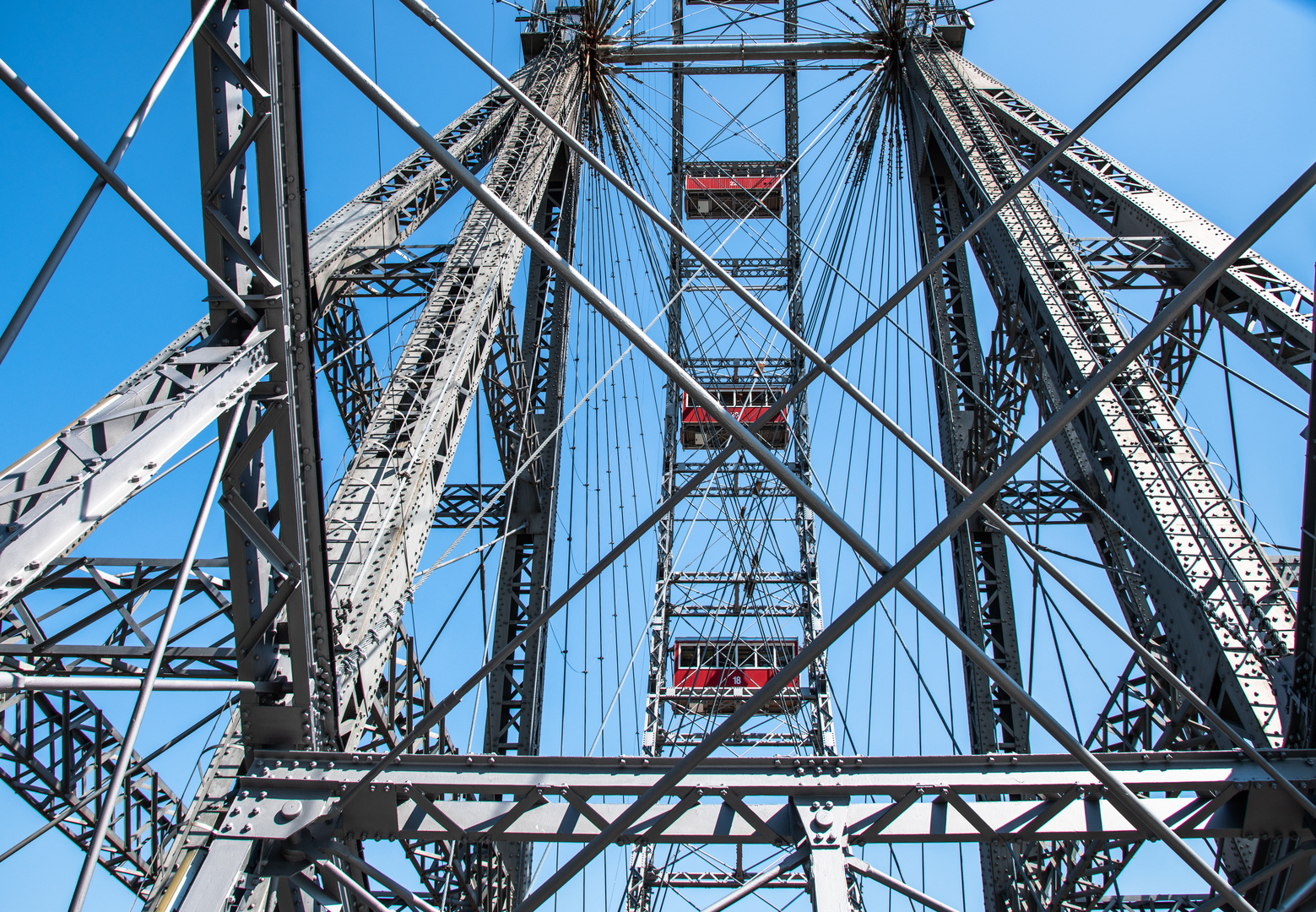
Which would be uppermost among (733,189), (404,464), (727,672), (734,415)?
(733,189)

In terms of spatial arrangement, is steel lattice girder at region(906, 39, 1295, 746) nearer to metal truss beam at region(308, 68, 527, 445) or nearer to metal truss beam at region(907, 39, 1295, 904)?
metal truss beam at region(907, 39, 1295, 904)

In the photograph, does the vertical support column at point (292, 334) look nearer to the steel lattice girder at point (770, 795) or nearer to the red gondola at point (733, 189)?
the steel lattice girder at point (770, 795)

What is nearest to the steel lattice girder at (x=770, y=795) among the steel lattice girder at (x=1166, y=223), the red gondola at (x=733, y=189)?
the steel lattice girder at (x=1166, y=223)

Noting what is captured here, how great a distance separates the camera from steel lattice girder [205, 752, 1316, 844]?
17.3 feet

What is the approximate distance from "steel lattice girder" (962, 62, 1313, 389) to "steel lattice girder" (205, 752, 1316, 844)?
3.34 m

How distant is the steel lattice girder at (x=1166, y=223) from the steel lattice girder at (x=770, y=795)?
3.34 m

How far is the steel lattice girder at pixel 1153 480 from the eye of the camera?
19.1ft

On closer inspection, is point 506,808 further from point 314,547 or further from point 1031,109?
point 1031,109

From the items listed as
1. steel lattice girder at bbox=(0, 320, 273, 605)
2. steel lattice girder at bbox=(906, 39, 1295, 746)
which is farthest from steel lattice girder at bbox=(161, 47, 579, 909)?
steel lattice girder at bbox=(906, 39, 1295, 746)

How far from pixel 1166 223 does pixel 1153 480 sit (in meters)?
3.33

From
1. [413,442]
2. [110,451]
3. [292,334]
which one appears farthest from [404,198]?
[110,451]

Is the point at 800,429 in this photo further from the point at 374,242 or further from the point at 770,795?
the point at 770,795

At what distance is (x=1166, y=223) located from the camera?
8719 millimetres

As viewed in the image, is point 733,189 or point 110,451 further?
point 733,189
